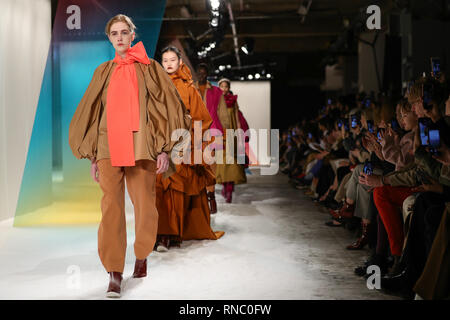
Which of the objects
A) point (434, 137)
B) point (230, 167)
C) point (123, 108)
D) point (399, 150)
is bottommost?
point (230, 167)

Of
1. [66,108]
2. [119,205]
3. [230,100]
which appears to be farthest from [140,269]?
[66,108]

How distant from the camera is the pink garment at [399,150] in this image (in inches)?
106

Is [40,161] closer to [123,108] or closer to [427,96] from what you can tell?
[123,108]

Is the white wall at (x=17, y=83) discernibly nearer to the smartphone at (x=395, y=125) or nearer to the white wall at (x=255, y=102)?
the smartphone at (x=395, y=125)

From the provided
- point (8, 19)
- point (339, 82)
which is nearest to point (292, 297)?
point (8, 19)

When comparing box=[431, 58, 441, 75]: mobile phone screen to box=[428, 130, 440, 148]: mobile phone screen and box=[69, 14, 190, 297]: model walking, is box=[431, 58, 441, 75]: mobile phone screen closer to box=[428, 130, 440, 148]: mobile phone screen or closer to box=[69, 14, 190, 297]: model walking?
box=[428, 130, 440, 148]: mobile phone screen

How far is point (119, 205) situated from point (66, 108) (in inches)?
148

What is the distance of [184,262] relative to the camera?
2.83 m

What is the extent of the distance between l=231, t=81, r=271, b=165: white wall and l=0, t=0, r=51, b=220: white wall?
8322 millimetres

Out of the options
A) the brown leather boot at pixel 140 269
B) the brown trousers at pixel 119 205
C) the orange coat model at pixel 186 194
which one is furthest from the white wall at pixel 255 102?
the brown trousers at pixel 119 205

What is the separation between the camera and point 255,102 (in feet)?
42.7

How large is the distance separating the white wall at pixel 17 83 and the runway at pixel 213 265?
20.7 inches
